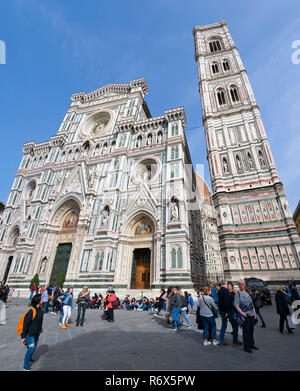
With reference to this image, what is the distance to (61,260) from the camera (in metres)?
19.6

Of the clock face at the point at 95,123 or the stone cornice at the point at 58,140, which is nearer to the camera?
the stone cornice at the point at 58,140

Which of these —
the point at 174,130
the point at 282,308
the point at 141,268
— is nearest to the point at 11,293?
the point at 141,268

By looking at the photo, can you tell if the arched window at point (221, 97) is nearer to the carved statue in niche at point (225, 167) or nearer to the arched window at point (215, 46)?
the carved statue in niche at point (225, 167)

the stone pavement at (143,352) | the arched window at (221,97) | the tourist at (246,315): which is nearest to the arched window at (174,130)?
the arched window at (221,97)

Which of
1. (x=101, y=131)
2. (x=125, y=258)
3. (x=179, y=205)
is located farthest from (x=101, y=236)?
(x=101, y=131)

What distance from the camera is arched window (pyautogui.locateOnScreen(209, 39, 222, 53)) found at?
3353cm

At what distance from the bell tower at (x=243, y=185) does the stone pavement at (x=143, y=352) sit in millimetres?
11057

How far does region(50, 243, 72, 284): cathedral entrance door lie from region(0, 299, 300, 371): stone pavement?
13502mm

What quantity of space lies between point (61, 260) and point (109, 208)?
7485 mm

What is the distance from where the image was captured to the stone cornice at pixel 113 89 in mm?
29016

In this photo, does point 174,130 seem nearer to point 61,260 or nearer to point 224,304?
point 61,260

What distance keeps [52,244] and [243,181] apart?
21.0 metres
